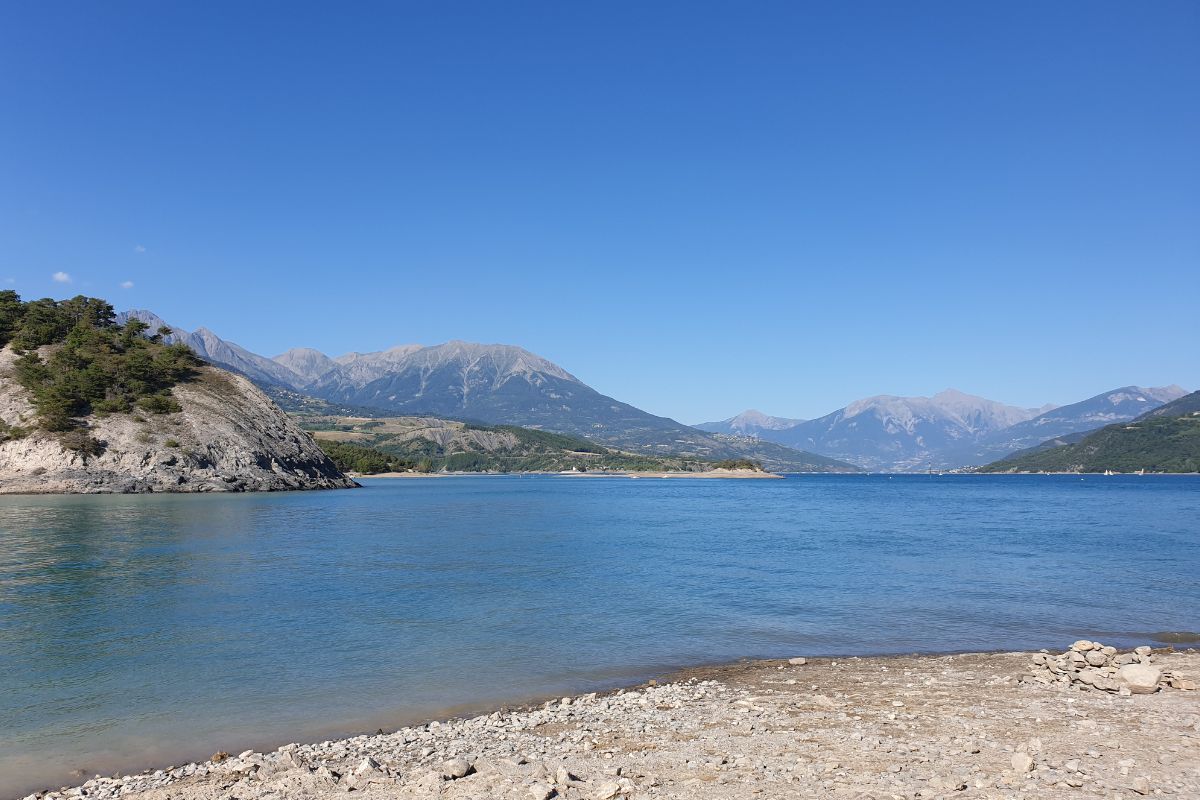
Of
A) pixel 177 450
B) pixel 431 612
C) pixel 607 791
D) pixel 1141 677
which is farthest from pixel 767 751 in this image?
pixel 177 450

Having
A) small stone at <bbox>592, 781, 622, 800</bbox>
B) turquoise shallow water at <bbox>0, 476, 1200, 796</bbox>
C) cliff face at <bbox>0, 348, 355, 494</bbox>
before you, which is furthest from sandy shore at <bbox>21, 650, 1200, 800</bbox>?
cliff face at <bbox>0, 348, 355, 494</bbox>

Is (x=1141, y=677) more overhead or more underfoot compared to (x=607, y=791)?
more underfoot

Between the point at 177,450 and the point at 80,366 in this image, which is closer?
the point at 177,450

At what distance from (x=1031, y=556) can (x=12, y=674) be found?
166 feet

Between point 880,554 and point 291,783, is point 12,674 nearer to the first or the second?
point 291,783

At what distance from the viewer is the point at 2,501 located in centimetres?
8381

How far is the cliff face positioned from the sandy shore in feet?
347

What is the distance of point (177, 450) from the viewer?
106 m

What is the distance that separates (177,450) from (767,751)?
4506 inches

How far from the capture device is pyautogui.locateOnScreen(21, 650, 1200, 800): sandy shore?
10.8 meters

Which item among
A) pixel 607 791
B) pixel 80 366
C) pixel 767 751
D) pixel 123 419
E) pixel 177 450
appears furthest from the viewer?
pixel 80 366

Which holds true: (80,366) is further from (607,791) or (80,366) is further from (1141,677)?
(1141,677)

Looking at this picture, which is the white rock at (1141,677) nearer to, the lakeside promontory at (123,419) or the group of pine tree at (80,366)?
the lakeside promontory at (123,419)

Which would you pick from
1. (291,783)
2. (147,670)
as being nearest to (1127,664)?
(291,783)
